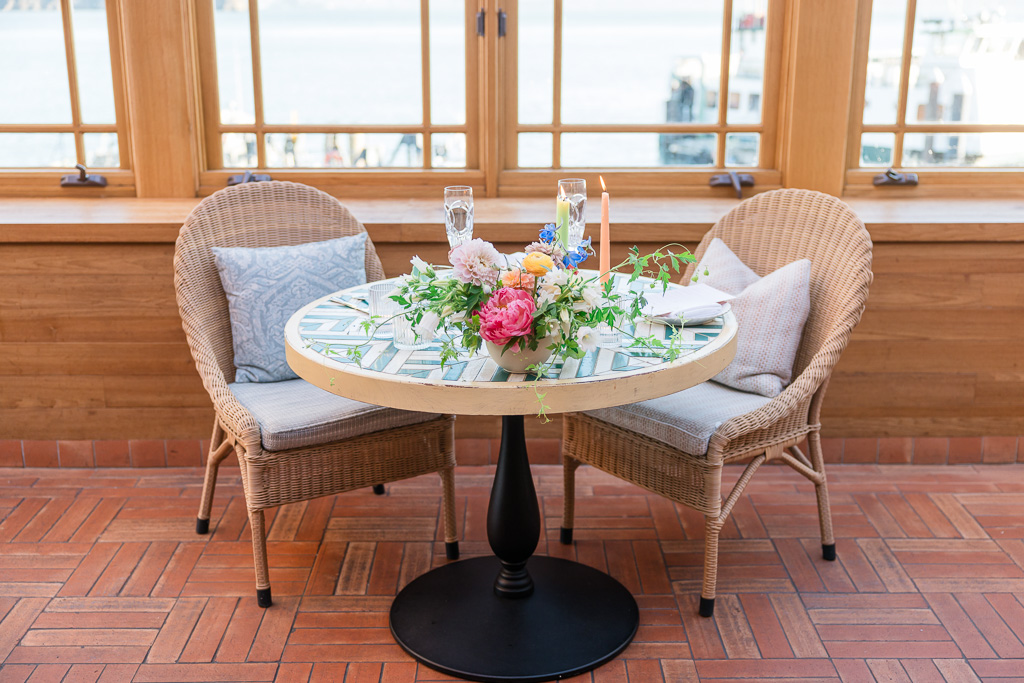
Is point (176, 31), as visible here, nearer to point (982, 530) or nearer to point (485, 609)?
point (485, 609)

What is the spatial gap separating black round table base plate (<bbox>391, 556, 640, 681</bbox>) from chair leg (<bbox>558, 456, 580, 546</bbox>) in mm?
161

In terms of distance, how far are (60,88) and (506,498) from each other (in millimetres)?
2423

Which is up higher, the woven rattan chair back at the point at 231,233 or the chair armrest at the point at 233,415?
the woven rattan chair back at the point at 231,233

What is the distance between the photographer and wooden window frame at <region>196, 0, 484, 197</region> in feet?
11.1

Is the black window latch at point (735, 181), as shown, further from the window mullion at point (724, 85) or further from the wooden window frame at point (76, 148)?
the wooden window frame at point (76, 148)

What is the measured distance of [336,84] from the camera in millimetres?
3428

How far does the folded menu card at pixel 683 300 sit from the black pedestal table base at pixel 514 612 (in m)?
0.44

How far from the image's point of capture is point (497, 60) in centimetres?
325

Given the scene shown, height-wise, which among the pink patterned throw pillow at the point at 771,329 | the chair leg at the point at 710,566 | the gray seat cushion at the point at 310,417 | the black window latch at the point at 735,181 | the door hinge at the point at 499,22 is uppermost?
the door hinge at the point at 499,22

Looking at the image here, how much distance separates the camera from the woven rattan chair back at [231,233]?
8.16ft

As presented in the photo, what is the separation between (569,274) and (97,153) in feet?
8.09

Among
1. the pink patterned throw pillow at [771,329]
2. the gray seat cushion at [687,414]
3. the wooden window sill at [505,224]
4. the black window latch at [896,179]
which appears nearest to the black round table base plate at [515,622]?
the gray seat cushion at [687,414]

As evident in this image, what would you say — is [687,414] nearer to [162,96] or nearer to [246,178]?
[246,178]

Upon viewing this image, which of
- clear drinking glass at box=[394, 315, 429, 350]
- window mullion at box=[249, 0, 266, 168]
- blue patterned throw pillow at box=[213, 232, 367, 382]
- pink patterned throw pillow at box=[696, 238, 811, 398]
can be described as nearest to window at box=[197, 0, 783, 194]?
window mullion at box=[249, 0, 266, 168]
